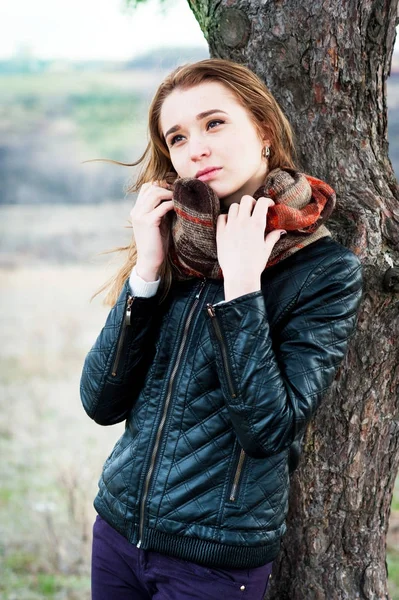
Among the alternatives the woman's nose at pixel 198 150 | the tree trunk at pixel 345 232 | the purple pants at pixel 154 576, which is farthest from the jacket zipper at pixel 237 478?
the woman's nose at pixel 198 150

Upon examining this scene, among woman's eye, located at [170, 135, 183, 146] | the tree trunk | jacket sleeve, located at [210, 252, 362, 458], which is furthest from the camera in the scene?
the tree trunk

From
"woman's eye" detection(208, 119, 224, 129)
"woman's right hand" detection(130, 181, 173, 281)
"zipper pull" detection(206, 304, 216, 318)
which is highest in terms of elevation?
"woman's eye" detection(208, 119, 224, 129)

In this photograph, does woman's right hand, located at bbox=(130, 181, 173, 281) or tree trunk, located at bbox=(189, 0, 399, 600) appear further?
tree trunk, located at bbox=(189, 0, 399, 600)

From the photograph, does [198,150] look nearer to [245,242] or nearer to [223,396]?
[245,242]

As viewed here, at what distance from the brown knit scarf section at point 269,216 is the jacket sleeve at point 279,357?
116mm

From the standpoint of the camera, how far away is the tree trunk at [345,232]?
2.00m

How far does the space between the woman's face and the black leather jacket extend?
0.24 metres

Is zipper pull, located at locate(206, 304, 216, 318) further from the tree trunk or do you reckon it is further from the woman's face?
the tree trunk

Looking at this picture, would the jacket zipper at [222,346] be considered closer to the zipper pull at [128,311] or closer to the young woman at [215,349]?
the young woman at [215,349]

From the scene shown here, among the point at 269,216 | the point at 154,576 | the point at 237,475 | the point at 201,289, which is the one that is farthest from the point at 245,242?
the point at 154,576

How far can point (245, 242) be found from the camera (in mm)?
1537

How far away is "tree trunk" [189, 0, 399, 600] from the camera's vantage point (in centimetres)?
200

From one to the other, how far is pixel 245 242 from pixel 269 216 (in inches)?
3.8

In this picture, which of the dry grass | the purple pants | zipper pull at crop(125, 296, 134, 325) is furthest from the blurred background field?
zipper pull at crop(125, 296, 134, 325)
